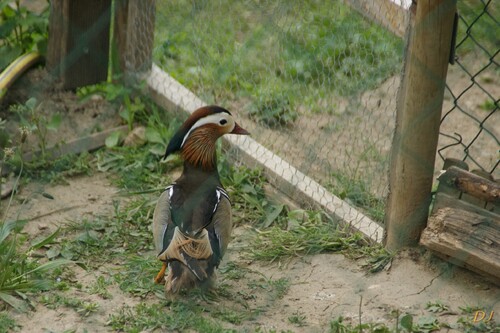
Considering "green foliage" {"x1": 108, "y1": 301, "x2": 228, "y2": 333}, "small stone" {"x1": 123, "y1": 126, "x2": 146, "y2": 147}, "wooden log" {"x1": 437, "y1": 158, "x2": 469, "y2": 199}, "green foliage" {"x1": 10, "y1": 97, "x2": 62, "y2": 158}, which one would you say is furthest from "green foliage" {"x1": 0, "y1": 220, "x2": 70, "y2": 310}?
"wooden log" {"x1": 437, "y1": 158, "x2": 469, "y2": 199}

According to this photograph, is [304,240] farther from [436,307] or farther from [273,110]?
[273,110]

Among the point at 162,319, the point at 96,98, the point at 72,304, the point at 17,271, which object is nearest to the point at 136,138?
the point at 96,98

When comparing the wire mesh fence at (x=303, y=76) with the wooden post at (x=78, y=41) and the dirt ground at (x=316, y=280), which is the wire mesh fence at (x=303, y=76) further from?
the wooden post at (x=78, y=41)

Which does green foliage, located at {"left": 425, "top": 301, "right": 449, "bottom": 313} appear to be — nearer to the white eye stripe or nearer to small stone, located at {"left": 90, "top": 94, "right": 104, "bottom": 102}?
the white eye stripe

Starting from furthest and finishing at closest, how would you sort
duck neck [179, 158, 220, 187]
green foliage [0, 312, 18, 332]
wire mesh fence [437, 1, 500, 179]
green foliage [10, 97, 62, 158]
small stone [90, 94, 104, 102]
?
small stone [90, 94, 104, 102] < wire mesh fence [437, 1, 500, 179] < green foliage [10, 97, 62, 158] < duck neck [179, 158, 220, 187] < green foliage [0, 312, 18, 332]

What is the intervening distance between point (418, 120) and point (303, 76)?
1291mm

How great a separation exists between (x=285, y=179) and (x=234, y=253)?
1.61 feet

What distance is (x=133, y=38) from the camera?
495cm

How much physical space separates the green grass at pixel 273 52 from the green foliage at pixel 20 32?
0.64 meters

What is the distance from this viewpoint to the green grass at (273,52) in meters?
4.09

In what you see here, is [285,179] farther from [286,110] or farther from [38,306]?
[38,306]

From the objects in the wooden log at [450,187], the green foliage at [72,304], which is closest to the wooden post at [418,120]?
the wooden log at [450,187]

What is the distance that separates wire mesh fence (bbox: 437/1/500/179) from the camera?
179 inches

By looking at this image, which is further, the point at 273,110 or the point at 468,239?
the point at 273,110
